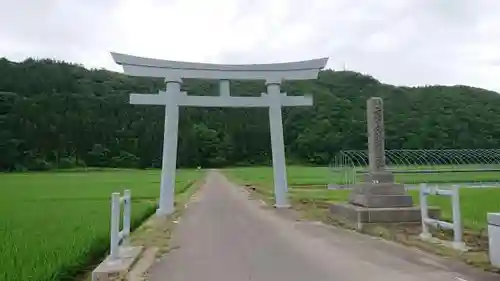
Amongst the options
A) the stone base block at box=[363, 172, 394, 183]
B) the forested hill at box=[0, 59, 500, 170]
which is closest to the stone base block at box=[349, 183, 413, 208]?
the stone base block at box=[363, 172, 394, 183]

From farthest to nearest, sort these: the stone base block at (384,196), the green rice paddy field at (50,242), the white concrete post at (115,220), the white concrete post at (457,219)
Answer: the stone base block at (384,196) < the white concrete post at (457,219) < the white concrete post at (115,220) < the green rice paddy field at (50,242)

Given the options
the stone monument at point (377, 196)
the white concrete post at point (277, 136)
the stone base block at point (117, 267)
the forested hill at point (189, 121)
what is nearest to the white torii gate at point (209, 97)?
the white concrete post at point (277, 136)

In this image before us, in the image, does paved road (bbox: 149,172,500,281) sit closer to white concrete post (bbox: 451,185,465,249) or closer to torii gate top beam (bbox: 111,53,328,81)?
white concrete post (bbox: 451,185,465,249)

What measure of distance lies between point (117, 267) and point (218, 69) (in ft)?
35.7

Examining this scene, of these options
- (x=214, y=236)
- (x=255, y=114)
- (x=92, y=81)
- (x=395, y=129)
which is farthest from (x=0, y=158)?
(x=214, y=236)

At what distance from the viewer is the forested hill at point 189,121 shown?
6088cm

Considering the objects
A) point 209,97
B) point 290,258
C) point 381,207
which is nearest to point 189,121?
point 209,97

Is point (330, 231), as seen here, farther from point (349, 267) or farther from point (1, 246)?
point (1, 246)

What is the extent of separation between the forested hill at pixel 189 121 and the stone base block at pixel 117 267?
47084 mm

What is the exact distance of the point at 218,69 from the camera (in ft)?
55.0

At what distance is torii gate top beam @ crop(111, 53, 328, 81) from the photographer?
15737 millimetres

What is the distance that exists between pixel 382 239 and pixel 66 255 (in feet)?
19.3

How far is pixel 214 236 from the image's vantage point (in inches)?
414

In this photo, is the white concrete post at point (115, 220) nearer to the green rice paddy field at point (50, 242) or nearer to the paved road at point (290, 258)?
the green rice paddy field at point (50, 242)
